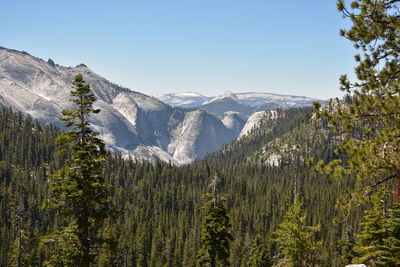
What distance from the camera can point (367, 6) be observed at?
15195 millimetres

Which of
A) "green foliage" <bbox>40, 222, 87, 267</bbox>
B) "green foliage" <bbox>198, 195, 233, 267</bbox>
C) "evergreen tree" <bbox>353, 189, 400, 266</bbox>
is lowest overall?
"green foliage" <bbox>198, 195, 233, 267</bbox>

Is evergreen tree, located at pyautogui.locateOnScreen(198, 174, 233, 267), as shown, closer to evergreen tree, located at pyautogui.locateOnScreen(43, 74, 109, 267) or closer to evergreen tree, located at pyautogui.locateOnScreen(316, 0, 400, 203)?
evergreen tree, located at pyautogui.locateOnScreen(43, 74, 109, 267)

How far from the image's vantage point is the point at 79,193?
2275 centimetres

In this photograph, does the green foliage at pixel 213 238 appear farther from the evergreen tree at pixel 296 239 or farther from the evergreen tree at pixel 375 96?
the evergreen tree at pixel 375 96

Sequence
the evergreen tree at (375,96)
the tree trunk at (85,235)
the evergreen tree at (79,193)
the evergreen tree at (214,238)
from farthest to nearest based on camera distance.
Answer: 1. the evergreen tree at (214,238)
2. the tree trunk at (85,235)
3. the evergreen tree at (79,193)
4. the evergreen tree at (375,96)

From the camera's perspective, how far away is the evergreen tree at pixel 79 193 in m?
22.9

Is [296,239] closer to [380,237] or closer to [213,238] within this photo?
[380,237]

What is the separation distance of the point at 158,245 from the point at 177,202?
6652 centimetres

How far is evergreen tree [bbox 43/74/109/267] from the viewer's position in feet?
75.3

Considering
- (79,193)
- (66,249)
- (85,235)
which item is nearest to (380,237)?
(85,235)

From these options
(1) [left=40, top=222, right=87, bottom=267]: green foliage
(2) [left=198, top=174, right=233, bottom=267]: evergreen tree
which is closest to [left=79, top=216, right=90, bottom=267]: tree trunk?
(1) [left=40, top=222, right=87, bottom=267]: green foliage

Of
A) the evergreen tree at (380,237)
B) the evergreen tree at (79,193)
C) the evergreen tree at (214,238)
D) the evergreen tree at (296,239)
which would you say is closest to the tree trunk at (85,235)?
the evergreen tree at (79,193)

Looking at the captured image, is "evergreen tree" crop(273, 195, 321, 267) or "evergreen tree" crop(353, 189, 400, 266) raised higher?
"evergreen tree" crop(353, 189, 400, 266)

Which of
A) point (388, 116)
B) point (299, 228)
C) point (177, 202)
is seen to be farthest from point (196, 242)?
point (388, 116)
